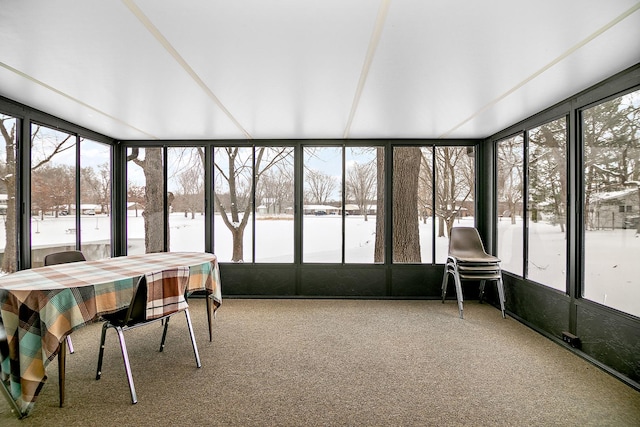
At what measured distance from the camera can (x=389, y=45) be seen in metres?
2.16

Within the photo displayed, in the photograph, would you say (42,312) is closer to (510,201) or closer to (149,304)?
(149,304)

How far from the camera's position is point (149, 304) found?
2488 millimetres

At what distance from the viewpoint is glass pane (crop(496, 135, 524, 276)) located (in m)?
4.22

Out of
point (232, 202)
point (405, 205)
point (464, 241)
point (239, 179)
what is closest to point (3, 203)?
point (232, 202)

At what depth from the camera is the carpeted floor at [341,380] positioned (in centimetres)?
218

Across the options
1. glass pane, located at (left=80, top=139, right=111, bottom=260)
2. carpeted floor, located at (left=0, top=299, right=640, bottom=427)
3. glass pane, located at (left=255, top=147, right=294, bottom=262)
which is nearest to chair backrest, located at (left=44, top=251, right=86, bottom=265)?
carpeted floor, located at (left=0, top=299, right=640, bottom=427)

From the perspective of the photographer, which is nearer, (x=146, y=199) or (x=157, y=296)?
(x=157, y=296)

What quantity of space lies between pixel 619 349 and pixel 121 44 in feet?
14.3

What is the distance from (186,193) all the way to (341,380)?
385cm

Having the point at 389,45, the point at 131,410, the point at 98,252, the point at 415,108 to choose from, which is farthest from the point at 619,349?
the point at 98,252

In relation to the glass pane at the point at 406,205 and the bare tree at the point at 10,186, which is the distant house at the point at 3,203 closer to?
the bare tree at the point at 10,186

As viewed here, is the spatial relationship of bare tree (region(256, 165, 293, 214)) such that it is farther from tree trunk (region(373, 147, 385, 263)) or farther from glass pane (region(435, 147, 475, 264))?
glass pane (region(435, 147, 475, 264))

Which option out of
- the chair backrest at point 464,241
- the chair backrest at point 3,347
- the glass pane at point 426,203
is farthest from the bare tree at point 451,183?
the chair backrest at point 3,347

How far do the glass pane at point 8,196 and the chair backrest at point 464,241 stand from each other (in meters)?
5.10
